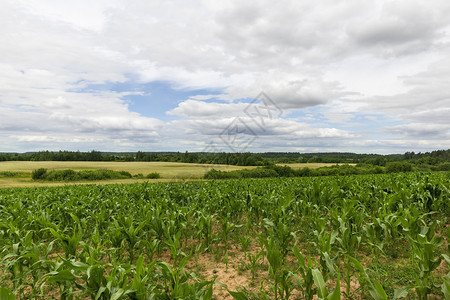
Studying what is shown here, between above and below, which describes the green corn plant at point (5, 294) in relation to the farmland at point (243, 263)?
above

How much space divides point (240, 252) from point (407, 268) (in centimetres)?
396

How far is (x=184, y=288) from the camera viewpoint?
328 cm

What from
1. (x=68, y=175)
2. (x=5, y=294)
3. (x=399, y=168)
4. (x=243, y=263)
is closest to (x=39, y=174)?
(x=68, y=175)

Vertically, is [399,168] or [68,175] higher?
[399,168]

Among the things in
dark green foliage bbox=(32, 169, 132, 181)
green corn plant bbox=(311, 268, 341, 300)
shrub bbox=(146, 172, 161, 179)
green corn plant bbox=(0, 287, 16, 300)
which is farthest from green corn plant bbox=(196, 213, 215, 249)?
dark green foliage bbox=(32, 169, 132, 181)

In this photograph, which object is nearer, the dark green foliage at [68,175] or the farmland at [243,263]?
the farmland at [243,263]

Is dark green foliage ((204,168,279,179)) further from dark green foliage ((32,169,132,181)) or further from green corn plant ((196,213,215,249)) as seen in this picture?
green corn plant ((196,213,215,249))

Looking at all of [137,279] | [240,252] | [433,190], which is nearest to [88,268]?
[137,279]

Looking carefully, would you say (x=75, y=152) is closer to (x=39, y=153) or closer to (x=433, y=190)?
(x=39, y=153)

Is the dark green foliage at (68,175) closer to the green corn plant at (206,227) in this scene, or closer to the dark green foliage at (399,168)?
the green corn plant at (206,227)

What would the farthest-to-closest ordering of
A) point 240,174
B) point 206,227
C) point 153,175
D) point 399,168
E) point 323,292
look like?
point 399,168, point 153,175, point 240,174, point 206,227, point 323,292

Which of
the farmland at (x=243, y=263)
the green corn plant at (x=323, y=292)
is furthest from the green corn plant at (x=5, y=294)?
the green corn plant at (x=323, y=292)

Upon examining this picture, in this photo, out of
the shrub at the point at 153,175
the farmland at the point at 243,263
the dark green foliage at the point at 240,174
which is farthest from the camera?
the shrub at the point at 153,175

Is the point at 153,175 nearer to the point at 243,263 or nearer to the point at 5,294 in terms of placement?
the point at 243,263
